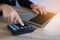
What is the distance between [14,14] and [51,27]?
235 millimetres

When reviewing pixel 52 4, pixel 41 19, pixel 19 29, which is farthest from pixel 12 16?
pixel 52 4

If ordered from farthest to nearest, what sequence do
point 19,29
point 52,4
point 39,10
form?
point 52,4 < point 39,10 < point 19,29

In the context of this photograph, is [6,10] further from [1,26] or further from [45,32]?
[45,32]

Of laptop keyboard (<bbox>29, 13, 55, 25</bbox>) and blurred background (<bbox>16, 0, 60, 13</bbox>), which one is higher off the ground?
laptop keyboard (<bbox>29, 13, 55, 25</bbox>)

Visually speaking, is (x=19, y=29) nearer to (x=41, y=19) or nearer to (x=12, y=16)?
(x=12, y=16)

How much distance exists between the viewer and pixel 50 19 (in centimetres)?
98

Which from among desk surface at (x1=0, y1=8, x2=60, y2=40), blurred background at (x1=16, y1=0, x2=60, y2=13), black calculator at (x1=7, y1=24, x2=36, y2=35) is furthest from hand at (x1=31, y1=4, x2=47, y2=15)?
blurred background at (x1=16, y1=0, x2=60, y2=13)

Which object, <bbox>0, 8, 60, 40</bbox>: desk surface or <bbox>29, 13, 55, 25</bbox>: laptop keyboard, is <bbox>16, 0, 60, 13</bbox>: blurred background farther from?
<bbox>0, 8, 60, 40</bbox>: desk surface

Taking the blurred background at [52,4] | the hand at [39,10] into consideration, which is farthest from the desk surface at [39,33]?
the blurred background at [52,4]

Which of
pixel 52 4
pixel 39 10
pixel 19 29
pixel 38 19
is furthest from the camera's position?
pixel 52 4

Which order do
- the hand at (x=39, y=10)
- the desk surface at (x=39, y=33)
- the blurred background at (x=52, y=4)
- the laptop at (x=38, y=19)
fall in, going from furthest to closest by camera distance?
the blurred background at (x=52, y=4) → the hand at (x=39, y=10) → the laptop at (x=38, y=19) → the desk surface at (x=39, y=33)

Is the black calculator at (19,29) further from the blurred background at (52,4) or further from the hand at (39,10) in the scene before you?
the blurred background at (52,4)

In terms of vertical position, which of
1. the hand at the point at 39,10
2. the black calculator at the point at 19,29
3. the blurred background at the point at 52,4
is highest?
the hand at the point at 39,10

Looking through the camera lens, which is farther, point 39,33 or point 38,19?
point 38,19
